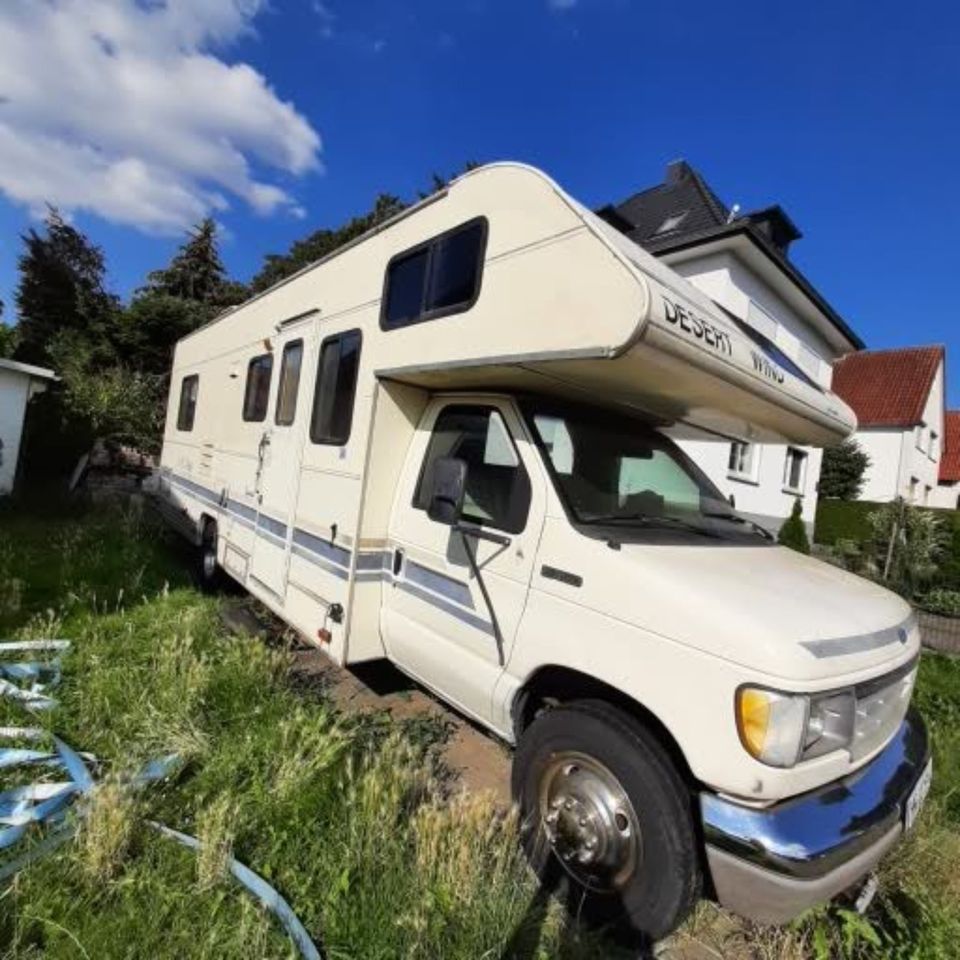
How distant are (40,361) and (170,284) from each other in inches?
276

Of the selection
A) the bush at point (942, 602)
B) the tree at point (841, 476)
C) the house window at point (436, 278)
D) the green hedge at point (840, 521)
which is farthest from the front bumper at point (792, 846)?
the tree at point (841, 476)

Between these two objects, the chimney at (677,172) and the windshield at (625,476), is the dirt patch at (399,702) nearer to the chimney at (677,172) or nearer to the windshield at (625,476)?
the windshield at (625,476)

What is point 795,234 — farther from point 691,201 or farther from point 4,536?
point 4,536

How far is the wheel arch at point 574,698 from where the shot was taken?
2605 mm

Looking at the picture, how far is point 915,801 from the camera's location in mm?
2744

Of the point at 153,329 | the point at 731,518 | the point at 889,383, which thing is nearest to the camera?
the point at 731,518

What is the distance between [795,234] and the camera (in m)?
17.7

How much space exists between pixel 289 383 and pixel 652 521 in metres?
3.32

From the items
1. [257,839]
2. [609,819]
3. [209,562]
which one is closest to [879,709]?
[609,819]

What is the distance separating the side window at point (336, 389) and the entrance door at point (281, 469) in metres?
0.23

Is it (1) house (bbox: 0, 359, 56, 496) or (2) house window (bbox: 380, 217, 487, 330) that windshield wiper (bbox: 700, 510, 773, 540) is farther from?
(1) house (bbox: 0, 359, 56, 496)

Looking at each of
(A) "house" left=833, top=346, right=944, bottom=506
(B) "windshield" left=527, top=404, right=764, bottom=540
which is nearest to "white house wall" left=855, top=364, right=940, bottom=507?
(A) "house" left=833, top=346, right=944, bottom=506

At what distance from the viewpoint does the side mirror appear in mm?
3154

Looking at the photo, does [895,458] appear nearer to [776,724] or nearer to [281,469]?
[281,469]
